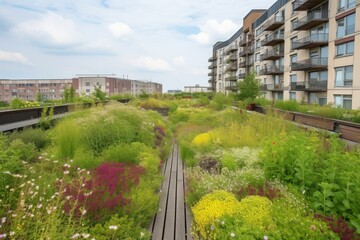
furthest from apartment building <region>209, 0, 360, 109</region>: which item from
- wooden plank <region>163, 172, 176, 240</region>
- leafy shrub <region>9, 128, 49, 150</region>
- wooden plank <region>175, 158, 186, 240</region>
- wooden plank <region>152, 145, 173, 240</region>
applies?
leafy shrub <region>9, 128, 49, 150</region>

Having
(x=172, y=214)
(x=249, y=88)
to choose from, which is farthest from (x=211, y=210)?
(x=249, y=88)

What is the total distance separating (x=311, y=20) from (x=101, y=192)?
2926cm

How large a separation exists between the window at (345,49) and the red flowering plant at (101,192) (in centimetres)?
2516

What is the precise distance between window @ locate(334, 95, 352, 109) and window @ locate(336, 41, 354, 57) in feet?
12.6

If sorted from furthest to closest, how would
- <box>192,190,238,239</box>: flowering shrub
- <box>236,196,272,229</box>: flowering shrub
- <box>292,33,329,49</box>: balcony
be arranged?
<box>292,33,329,49</box>: balcony, <box>192,190,238,239</box>: flowering shrub, <box>236,196,272,229</box>: flowering shrub

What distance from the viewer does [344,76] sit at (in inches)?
943

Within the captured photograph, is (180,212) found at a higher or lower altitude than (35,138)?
lower

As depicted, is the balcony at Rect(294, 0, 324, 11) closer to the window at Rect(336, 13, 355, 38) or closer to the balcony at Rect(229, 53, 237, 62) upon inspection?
the window at Rect(336, 13, 355, 38)

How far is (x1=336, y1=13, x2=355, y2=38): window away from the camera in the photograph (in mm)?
22750

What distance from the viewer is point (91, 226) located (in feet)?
9.61

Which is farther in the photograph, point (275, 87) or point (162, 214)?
point (275, 87)

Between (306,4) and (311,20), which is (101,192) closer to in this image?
(311,20)

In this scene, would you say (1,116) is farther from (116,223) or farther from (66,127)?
(116,223)

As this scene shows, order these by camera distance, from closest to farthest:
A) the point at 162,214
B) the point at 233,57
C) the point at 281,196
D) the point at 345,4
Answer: the point at 281,196 < the point at 162,214 < the point at 345,4 < the point at 233,57
